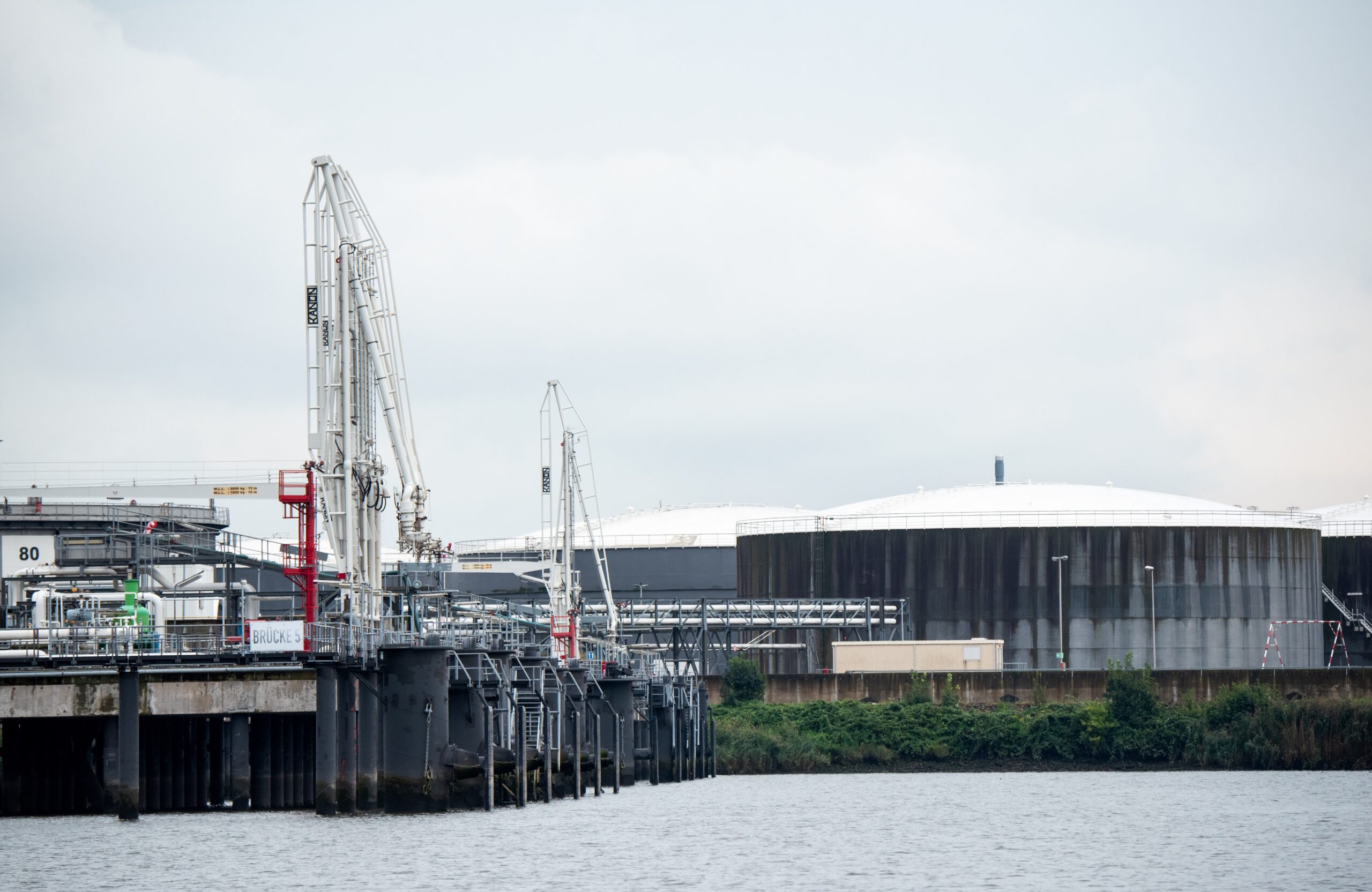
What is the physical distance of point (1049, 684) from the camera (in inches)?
4449

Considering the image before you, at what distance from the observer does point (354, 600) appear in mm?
73312

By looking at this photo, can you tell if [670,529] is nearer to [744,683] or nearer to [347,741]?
[744,683]

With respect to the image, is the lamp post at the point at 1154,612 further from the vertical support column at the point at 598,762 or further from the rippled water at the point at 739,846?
the vertical support column at the point at 598,762

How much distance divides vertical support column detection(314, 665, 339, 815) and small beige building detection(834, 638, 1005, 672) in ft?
200

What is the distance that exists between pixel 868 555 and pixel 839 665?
13.2m

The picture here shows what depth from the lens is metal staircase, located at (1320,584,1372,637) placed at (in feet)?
481

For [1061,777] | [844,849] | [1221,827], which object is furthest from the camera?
[1061,777]

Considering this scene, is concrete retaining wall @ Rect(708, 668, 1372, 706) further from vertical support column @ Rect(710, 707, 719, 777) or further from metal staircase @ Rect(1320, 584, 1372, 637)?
metal staircase @ Rect(1320, 584, 1372, 637)

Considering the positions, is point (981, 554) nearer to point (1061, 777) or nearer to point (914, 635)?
point (914, 635)

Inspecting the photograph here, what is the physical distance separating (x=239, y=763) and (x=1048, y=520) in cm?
7188

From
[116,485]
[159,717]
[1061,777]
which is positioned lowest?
[1061,777]

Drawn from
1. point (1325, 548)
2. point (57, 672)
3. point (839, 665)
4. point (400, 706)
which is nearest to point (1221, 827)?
point (400, 706)

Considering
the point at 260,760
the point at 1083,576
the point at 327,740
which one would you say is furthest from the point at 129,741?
the point at 1083,576

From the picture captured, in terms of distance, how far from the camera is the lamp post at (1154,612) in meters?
129
